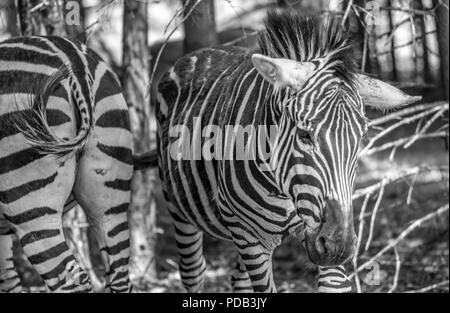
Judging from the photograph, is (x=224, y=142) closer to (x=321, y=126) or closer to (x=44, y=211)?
(x=321, y=126)

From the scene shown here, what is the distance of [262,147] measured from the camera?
436 centimetres

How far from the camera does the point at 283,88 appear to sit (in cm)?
414

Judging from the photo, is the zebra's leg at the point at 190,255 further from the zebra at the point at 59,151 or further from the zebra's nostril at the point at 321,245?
the zebra's nostril at the point at 321,245

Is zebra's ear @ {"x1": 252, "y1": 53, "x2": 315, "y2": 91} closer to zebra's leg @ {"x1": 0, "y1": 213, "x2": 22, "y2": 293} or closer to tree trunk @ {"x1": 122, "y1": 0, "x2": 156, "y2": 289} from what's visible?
zebra's leg @ {"x1": 0, "y1": 213, "x2": 22, "y2": 293}

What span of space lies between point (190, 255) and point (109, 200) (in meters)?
1.27

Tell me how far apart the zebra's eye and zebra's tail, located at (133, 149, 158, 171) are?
225 cm

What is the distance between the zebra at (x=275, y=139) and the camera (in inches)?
153

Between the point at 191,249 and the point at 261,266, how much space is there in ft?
4.35

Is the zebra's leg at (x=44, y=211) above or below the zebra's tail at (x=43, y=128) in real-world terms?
below

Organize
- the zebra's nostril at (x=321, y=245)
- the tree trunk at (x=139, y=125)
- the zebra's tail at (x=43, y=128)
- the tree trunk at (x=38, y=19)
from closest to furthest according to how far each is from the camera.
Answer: the zebra's nostril at (x=321, y=245) < the zebra's tail at (x=43, y=128) < the tree trunk at (x=38, y=19) < the tree trunk at (x=139, y=125)

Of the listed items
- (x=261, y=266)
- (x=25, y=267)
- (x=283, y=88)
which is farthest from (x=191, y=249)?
(x=25, y=267)

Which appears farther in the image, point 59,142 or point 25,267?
point 25,267

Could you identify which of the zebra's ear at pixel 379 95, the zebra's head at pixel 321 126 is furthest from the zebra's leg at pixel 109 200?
the zebra's ear at pixel 379 95
